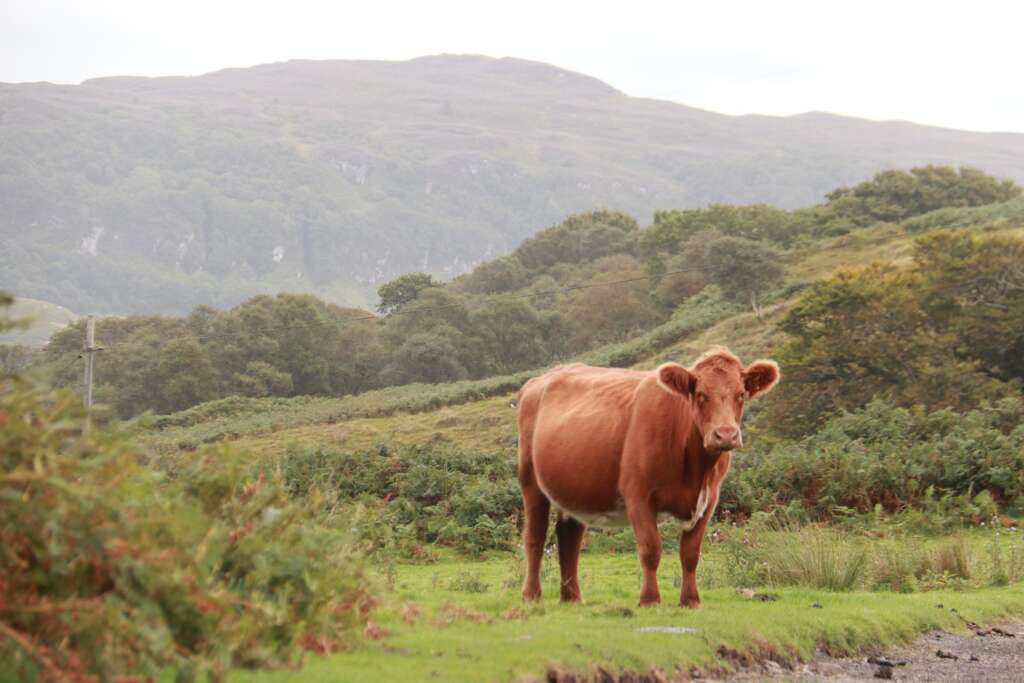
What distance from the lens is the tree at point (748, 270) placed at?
72.1 m

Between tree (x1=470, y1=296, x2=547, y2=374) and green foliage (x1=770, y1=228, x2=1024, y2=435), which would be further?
tree (x1=470, y1=296, x2=547, y2=374)

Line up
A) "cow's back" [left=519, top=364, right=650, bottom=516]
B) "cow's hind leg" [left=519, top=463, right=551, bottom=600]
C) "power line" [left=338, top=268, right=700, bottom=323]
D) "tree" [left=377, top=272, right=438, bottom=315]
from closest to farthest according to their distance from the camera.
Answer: "cow's back" [left=519, top=364, right=650, bottom=516], "cow's hind leg" [left=519, top=463, right=551, bottom=600], "power line" [left=338, top=268, right=700, bottom=323], "tree" [left=377, top=272, right=438, bottom=315]

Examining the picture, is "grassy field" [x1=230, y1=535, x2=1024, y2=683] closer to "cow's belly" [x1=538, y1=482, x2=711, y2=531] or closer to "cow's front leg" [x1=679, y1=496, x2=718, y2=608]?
"cow's front leg" [x1=679, y1=496, x2=718, y2=608]

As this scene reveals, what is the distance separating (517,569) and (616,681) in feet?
22.8

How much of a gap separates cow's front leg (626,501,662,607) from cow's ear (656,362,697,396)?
1116 millimetres

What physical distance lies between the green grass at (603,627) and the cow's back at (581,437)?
44.8 inches

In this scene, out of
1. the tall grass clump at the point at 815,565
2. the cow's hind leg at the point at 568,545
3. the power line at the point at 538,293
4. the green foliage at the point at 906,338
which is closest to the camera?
the cow's hind leg at the point at 568,545

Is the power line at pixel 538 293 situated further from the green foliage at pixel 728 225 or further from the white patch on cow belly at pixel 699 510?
the white patch on cow belly at pixel 699 510

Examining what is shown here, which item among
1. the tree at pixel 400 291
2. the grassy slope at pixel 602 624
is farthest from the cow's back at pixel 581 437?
the tree at pixel 400 291

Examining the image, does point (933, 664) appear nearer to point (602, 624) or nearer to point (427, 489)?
point (602, 624)

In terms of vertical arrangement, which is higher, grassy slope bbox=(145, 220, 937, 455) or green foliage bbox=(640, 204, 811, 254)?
green foliage bbox=(640, 204, 811, 254)

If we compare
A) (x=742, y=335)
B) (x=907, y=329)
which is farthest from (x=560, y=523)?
(x=742, y=335)

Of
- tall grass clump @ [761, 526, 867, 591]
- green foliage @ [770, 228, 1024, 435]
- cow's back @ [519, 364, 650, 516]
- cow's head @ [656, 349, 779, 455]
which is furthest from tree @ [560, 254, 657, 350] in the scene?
cow's head @ [656, 349, 779, 455]

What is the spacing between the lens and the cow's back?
12188 mm
